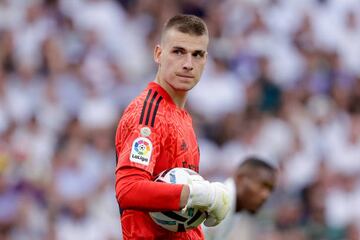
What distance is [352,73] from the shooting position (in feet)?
44.2

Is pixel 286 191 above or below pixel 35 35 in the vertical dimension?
below

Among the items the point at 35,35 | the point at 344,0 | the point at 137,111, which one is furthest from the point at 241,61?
the point at 137,111

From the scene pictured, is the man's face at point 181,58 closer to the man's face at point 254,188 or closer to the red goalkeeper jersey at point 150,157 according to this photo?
the red goalkeeper jersey at point 150,157

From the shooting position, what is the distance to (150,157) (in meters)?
5.06

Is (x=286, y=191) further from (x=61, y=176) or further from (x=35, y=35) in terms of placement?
(x=35, y=35)

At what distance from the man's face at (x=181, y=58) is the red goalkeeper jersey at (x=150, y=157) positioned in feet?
0.37

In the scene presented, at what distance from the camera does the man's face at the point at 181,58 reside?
539 cm

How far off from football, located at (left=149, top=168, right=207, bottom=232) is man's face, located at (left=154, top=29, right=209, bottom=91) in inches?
20.8

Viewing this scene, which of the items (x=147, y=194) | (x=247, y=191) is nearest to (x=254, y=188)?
(x=247, y=191)

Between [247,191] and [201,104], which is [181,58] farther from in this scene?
[201,104]

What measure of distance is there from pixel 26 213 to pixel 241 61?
377 centimetres

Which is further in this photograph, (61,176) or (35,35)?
(35,35)

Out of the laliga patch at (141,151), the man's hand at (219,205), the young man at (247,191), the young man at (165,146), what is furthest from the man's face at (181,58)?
the young man at (247,191)

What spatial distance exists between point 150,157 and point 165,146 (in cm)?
20
